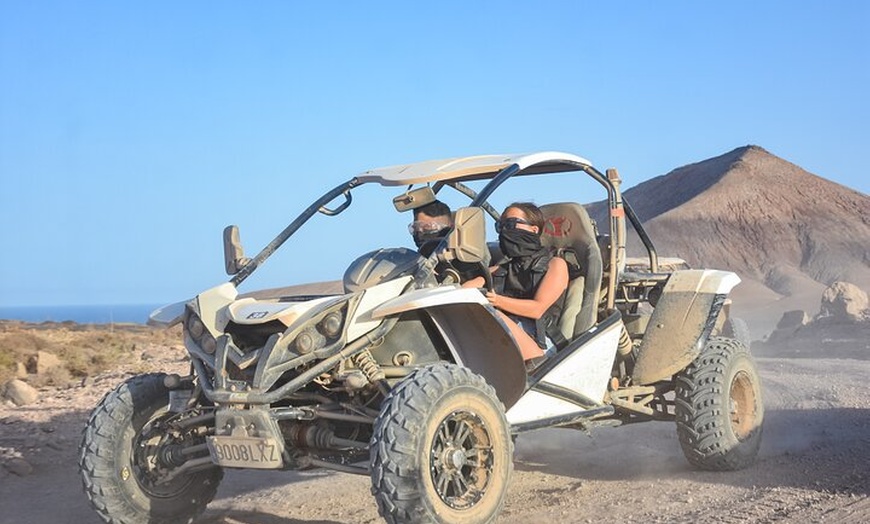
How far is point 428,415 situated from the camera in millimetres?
5555

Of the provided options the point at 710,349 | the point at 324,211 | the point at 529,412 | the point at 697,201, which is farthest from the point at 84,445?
the point at 697,201

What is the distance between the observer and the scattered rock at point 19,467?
32.6ft

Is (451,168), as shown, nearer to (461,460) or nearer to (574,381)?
(574,381)

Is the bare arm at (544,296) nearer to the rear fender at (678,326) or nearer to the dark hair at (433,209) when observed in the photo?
the dark hair at (433,209)

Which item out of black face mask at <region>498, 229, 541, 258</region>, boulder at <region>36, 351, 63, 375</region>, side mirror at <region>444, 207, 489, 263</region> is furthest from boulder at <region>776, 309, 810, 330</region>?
side mirror at <region>444, 207, 489, 263</region>

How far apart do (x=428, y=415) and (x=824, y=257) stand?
64.0m

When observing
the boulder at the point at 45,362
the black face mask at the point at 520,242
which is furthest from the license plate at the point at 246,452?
the boulder at the point at 45,362

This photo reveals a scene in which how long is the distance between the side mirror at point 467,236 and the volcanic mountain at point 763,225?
53915 millimetres

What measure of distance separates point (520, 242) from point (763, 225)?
65392mm

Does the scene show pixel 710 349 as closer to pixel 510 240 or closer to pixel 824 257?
pixel 510 240

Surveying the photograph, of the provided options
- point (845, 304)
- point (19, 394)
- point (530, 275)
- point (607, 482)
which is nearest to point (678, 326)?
point (607, 482)

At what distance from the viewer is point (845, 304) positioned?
95.2 feet

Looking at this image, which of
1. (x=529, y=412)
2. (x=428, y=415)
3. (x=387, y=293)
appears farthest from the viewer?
(x=529, y=412)

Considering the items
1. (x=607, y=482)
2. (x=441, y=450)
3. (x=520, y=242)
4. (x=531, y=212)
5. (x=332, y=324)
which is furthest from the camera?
(x=607, y=482)
